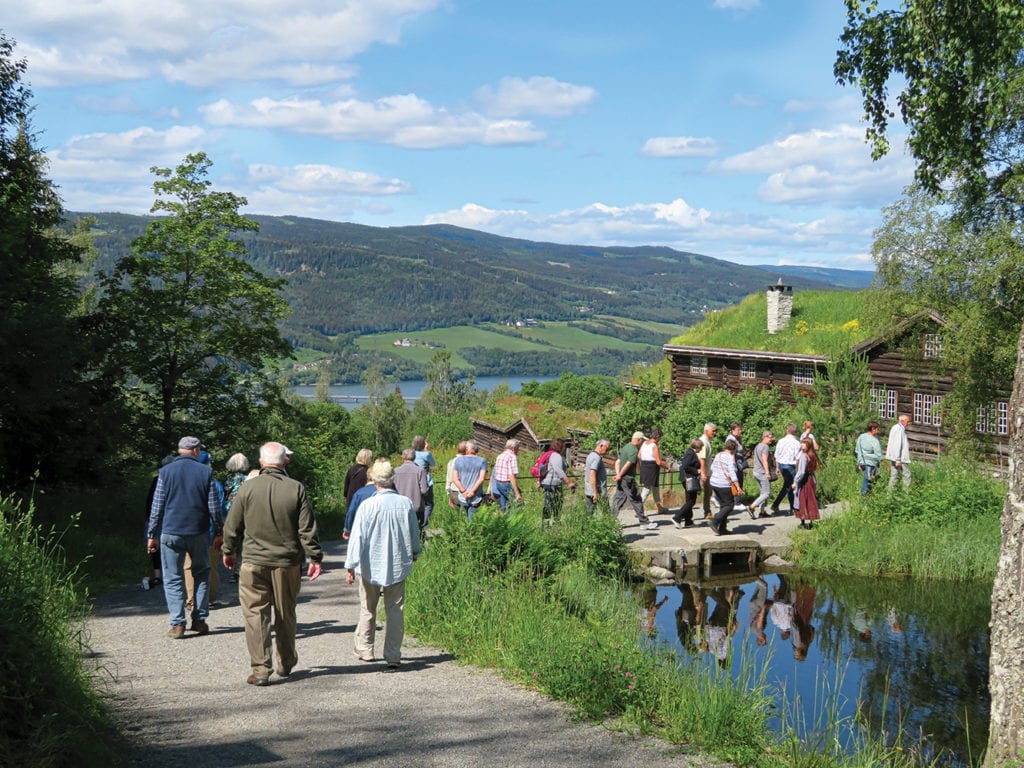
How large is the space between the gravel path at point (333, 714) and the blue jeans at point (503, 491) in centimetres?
664

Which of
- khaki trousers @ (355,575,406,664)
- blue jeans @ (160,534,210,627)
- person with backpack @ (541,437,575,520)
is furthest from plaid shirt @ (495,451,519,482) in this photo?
khaki trousers @ (355,575,406,664)

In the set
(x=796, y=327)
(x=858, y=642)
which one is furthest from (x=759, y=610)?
(x=796, y=327)

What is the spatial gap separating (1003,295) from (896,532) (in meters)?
12.6

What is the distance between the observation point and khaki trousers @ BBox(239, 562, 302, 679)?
8.02m

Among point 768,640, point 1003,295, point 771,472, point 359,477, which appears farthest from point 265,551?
point 1003,295

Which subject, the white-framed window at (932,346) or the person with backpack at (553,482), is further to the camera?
the white-framed window at (932,346)

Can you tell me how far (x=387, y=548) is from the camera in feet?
27.6

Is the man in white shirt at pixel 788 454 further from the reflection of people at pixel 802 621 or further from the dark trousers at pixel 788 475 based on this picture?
the reflection of people at pixel 802 621

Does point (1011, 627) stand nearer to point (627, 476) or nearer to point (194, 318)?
point (627, 476)

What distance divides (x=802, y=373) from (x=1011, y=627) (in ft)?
122

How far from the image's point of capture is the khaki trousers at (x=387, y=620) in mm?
8500

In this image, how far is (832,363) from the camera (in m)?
29.7

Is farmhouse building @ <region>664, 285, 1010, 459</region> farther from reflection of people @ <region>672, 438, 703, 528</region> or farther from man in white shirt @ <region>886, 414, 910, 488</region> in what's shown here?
reflection of people @ <region>672, 438, 703, 528</region>

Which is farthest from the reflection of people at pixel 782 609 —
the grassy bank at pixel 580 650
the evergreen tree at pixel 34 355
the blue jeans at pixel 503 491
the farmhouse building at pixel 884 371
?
the farmhouse building at pixel 884 371
